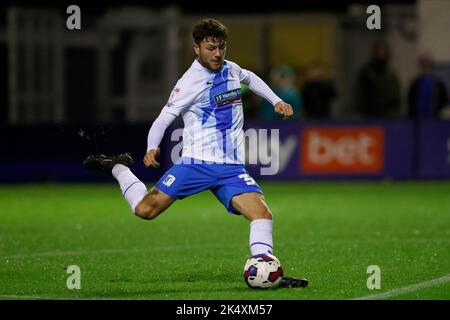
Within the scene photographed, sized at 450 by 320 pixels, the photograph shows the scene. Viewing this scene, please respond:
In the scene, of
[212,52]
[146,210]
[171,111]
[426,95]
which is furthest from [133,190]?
[426,95]

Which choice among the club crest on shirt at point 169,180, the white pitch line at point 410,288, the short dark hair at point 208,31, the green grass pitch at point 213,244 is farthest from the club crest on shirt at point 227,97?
the white pitch line at point 410,288

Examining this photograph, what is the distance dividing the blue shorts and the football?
1.71ft

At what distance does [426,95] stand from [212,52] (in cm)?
1206

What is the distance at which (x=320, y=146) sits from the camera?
68.4ft

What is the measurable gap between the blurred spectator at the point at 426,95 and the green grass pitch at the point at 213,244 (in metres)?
1.85

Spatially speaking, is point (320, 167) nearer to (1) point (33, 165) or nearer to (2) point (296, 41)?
(1) point (33, 165)

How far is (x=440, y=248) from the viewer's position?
11.7 metres

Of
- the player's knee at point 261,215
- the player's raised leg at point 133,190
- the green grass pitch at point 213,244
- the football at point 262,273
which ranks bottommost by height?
the green grass pitch at point 213,244

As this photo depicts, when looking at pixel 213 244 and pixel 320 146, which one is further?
pixel 320 146

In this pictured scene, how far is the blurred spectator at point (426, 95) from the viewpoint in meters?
20.7

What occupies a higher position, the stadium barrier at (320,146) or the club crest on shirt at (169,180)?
the club crest on shirt at (169,180)

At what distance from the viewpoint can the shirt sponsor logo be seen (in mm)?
20828
